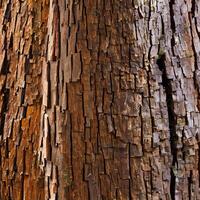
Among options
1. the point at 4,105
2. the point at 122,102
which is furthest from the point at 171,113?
the point at 4,105

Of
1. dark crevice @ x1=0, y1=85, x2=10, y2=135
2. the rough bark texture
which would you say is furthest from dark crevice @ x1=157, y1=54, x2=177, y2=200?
dark crevice @ x1=0, y1=85, x2=10, y2=135

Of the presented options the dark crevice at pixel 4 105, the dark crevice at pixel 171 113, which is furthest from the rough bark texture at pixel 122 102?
the dark crevice at pixel 4 105

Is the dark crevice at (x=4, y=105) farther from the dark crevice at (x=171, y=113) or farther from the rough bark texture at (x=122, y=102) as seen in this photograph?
the dark crevice at (x=171, y=113)

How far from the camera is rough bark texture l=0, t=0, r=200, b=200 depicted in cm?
116

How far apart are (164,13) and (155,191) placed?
0.48m

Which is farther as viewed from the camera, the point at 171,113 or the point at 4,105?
the point at 4,105

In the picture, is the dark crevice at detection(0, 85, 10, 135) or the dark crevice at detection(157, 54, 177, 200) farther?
the dark crevice at detection(0, 85, 10, 135)

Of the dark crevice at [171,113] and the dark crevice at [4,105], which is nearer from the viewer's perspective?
the dark crevice at [171,113]

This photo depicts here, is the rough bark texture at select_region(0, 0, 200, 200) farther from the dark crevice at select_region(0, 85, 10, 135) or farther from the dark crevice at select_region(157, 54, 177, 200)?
the dark crevice at select_region(0, 85, 10, 135)

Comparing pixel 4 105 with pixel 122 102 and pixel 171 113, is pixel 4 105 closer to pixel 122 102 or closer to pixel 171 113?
pixel 122 102

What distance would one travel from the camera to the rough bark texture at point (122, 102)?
116cm

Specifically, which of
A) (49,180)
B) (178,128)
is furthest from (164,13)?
(49,180)

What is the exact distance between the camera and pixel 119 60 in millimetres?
1190

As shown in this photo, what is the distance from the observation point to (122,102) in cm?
117
